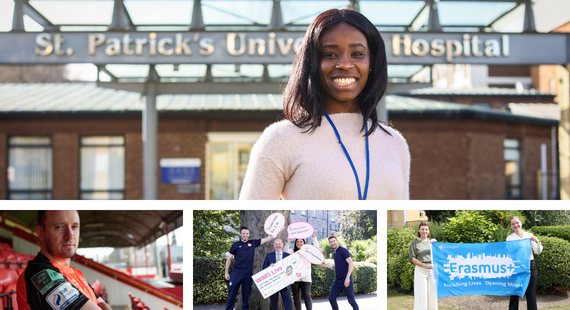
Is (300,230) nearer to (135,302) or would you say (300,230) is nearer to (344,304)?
(344,304)

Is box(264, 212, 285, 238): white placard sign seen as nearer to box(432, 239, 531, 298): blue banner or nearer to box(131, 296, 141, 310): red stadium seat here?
box(432, 239, 531, 298): blue banner

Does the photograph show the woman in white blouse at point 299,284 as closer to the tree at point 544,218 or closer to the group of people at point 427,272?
the group of people at point 427,272

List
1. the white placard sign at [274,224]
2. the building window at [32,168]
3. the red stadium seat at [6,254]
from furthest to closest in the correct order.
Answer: the building window at [32,168] < the red stadium seat at [6,254] < the white placard sign at [274,224]

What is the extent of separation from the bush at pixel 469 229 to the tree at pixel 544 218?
0.13 meters

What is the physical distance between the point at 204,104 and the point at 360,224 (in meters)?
10.6

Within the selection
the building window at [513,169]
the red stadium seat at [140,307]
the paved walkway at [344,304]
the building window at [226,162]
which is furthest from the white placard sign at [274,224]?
the building window at [513,169]

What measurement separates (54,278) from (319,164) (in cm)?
94

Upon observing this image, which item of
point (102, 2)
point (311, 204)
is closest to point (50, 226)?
point (311, 204)

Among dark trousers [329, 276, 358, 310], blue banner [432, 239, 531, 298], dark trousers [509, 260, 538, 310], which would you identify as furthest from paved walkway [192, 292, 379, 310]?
dark trousers [509, 260, 538, 310]

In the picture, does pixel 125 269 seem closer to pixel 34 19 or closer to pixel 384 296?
pixel 384 296

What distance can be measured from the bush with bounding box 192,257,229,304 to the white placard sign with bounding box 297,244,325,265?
0.26 metres

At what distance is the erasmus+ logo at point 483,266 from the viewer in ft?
5.51

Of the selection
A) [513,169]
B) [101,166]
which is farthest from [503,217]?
[513,169]

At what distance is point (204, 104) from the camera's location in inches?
465
